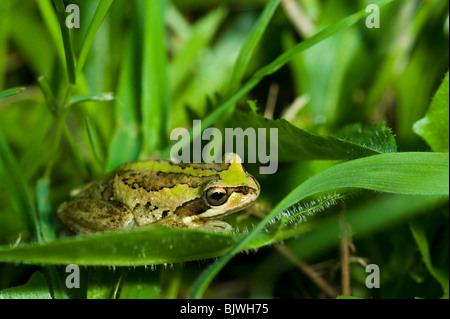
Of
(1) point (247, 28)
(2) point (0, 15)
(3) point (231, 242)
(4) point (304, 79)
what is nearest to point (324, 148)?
(3) point (231, 242)

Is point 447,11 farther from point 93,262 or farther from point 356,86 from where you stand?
point 93,262

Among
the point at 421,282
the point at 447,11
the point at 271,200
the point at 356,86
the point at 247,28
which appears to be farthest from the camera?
the point at 247,28

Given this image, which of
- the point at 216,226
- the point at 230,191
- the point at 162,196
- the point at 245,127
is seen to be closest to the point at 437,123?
the point at 245,127

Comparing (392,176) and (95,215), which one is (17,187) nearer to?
(95,215)

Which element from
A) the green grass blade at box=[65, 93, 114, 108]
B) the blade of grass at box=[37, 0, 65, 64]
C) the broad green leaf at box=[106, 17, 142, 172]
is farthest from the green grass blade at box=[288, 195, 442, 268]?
the blade of grass at box=[37, 0, 65, 64]

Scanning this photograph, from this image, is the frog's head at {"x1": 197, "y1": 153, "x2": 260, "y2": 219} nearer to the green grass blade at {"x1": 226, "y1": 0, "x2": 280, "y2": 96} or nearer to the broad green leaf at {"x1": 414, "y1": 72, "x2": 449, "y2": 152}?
the green grass blade at {"x1": 226, "y1": 0, "x2": 280, "y2": 96}
